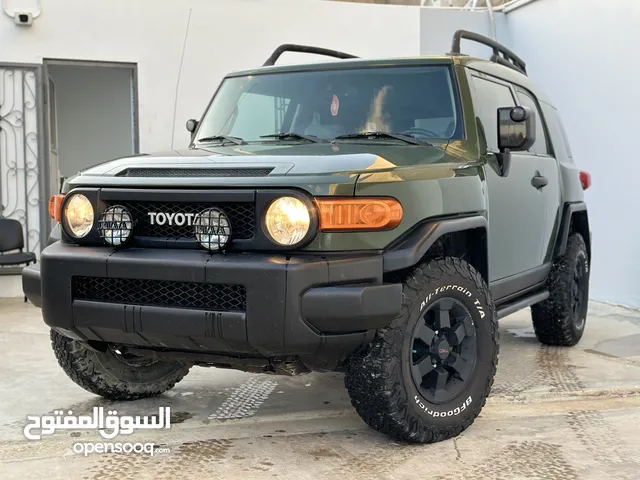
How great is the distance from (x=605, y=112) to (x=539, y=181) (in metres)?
3.31

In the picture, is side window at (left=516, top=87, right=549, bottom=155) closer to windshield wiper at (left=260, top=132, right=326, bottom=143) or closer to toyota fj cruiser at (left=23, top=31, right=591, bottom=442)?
toyota fj cruiser at (left=23, top=31, right=591, bottom=442)

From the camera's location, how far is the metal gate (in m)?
8.04

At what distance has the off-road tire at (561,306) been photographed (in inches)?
202

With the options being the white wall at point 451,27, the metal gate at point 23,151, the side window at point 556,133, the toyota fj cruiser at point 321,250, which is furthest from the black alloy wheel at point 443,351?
the white wall at point 451,27

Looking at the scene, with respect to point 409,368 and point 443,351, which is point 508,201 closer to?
point 443,351

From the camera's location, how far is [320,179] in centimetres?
279

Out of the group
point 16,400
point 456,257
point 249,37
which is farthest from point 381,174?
point 249,37

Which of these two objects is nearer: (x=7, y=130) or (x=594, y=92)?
(x=594, y=92)

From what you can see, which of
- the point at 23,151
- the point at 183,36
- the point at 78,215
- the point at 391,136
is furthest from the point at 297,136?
the point at 23,151

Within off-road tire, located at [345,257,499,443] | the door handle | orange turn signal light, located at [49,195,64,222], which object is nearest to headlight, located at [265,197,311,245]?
off-road tire, located at [345,257,499,443]

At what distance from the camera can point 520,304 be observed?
4316 mm

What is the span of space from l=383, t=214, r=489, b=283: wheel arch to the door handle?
101cm

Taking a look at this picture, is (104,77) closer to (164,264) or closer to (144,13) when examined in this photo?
(144,13)

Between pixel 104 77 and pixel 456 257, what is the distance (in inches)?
452
